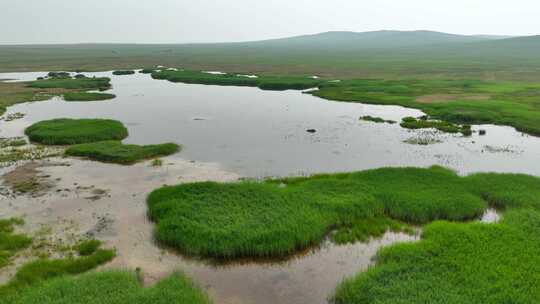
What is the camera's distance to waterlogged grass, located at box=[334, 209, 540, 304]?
1330 centimetres

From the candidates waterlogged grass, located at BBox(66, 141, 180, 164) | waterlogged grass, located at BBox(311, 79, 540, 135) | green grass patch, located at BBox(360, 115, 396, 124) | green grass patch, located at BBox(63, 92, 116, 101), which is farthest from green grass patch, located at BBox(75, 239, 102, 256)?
green grass patch, located at BBox(63, 92, 116, 101)

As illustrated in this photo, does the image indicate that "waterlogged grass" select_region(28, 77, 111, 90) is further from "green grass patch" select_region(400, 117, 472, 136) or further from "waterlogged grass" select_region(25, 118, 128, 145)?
"green grass patch" select_region(400, 117, 472, 136)

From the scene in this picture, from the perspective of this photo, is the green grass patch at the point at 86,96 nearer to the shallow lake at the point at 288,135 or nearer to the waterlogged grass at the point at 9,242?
the shallow lake at the point at 288,135

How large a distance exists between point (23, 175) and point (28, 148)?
782 centimetres

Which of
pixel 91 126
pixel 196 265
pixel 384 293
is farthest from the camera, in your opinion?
pixel 91 126

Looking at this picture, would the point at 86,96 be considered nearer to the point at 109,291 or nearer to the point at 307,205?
the point at 307,205

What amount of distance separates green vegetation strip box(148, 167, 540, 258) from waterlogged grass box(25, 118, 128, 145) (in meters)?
16.9

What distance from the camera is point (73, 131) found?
1458 inches

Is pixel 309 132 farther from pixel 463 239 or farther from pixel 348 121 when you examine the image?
pixel 463 239

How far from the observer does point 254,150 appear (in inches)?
1341

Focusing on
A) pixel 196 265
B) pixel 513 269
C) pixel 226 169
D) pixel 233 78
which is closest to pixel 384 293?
pixel 513 269

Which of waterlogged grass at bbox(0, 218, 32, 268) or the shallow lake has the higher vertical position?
the shallow lake

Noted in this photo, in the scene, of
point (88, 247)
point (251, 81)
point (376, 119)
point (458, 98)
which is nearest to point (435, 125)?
point (376, 119)

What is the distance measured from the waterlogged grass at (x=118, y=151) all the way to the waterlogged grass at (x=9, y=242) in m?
11.7
